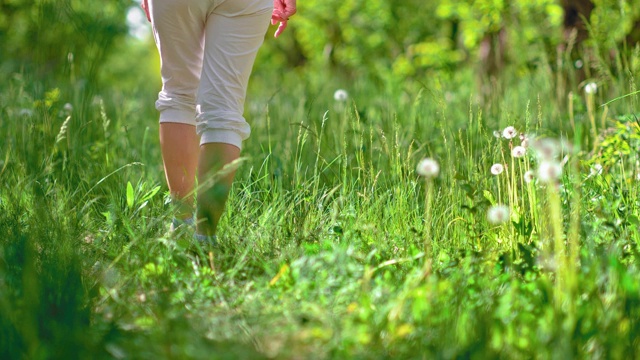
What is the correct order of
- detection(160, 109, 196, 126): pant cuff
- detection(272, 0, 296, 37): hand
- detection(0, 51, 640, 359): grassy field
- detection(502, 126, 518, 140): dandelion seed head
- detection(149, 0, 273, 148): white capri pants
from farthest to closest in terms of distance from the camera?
1. detection(272, 0, 296, 37): hand
2. detection(160, 109, 196, 126): pant cuff
3. detection(502, 126, 518, 140): dandelion seed head
4. detection(149, 0, 273, 148): white capri pants
5. detection(0, 51, 640, 359): grassy field

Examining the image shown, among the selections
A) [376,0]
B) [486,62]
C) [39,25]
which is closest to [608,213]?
[39,25]

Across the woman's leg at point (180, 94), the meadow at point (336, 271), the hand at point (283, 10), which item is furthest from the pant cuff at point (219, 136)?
the hand at point (283, 10)

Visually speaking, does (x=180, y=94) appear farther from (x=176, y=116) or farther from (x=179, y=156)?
(x=179, y=156)

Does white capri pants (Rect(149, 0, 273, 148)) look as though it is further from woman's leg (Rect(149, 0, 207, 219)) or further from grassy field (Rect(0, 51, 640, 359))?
grassy field (Rect(0, 51, 640, 359))

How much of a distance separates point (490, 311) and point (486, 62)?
496 cm

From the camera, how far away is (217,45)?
266 centimetres

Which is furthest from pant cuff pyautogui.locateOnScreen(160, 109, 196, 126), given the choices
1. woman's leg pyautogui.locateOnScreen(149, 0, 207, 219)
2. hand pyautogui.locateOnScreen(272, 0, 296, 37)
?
hand pyautogui.locateOnScreen(272, 0, 296, 37)

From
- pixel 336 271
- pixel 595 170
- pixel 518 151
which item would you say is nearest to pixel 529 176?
pixel 518 151

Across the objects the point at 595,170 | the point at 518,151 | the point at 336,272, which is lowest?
the point at 336,272

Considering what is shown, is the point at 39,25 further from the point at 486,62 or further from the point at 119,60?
the point at 119,60

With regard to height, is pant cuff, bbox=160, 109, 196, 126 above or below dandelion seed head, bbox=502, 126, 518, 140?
above

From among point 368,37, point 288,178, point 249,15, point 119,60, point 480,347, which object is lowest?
point 480,347

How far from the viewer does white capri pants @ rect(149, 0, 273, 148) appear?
2.65 meters

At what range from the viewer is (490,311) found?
6.27 feet
